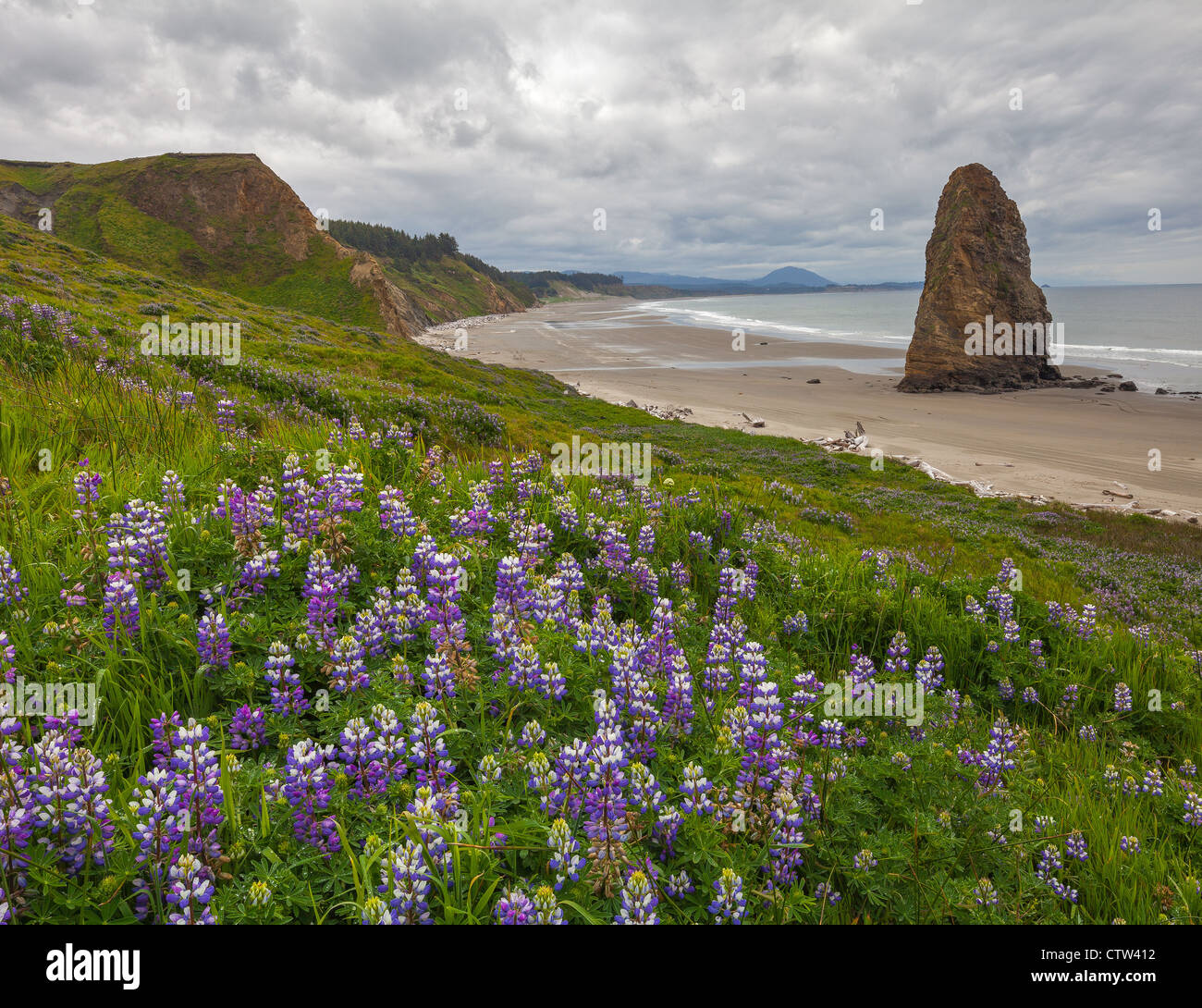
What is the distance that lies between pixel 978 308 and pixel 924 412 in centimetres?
1715

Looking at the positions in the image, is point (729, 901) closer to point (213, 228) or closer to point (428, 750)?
point (428, 750)

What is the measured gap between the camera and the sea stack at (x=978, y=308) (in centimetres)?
5047

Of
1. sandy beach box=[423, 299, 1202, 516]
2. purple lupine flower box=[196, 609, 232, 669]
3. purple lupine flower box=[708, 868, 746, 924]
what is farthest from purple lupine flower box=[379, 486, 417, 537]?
sandy beach box=[423, 299, 1202, 516]

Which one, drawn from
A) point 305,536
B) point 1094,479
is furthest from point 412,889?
point 1094,479

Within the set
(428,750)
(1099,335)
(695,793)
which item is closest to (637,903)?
(695,793)

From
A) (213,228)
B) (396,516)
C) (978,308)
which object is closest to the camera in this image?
(396,516)

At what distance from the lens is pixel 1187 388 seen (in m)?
46.4

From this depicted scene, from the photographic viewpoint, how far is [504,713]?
10.2ft

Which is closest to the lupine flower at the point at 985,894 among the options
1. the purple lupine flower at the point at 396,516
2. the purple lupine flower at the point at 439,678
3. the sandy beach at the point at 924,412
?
the purple lupine flower at the point at 439,678

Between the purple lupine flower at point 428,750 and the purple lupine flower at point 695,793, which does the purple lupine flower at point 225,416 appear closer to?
the purple lupine flower at point 428,750
